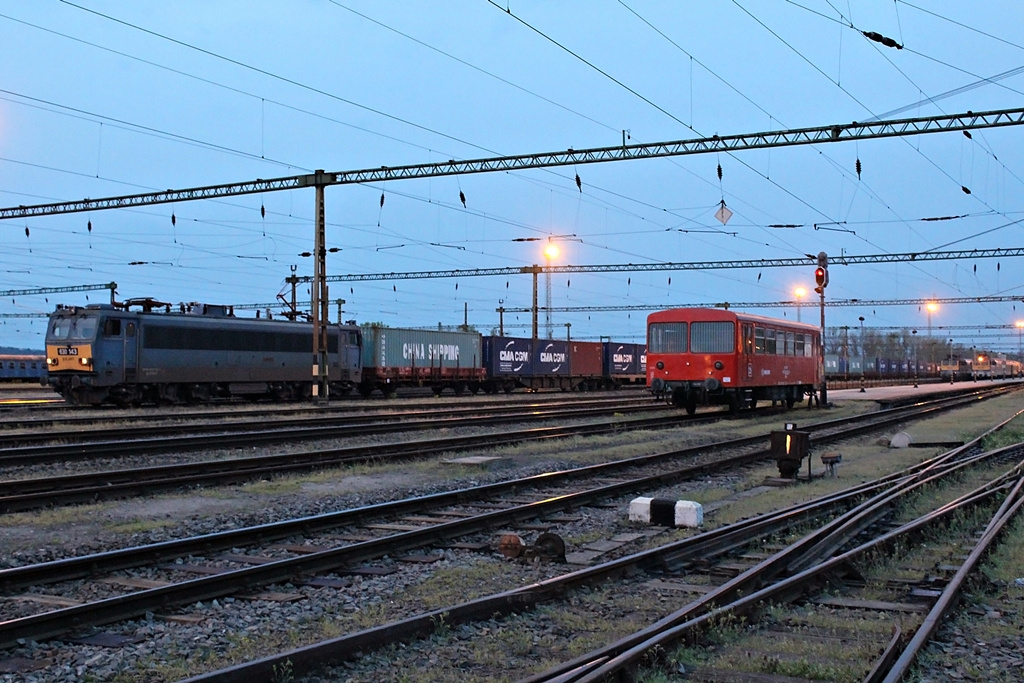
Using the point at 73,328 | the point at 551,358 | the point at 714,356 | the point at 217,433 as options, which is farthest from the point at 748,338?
the point at 551,358

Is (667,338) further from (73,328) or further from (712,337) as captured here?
(73,328)

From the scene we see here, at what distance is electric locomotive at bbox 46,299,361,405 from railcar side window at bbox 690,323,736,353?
53.3ft

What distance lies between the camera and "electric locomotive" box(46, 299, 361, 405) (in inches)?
1139

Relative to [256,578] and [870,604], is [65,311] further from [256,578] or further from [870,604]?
[870,604]

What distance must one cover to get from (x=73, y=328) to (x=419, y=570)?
25.0m

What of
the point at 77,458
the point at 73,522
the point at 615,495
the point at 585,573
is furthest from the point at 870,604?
the point at 77,458

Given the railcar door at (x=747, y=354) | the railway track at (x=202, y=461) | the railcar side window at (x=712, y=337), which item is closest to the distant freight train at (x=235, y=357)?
the railway track at (x=202, y=461)

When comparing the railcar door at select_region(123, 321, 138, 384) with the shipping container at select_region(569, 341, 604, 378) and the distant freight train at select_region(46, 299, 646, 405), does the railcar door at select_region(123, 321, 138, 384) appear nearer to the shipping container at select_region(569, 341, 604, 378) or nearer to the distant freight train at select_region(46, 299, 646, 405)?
the distant freight train at select_region(46, 299, 646, 405)

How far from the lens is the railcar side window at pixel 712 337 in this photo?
2664 cm

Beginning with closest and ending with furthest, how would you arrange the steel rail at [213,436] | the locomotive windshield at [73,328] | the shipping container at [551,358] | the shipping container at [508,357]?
the steel rail at [213,436] < the locomotive windshield at [73,328] < the shipping container at [508,357] < the shipping container at [551,358]

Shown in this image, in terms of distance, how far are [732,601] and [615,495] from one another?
576 centimetres

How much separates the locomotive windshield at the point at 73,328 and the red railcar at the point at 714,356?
1741cm

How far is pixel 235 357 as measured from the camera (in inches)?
1308

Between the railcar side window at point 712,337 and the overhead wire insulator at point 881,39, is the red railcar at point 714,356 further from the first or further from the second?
the overhead wire insulator at point 881,39
